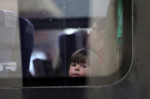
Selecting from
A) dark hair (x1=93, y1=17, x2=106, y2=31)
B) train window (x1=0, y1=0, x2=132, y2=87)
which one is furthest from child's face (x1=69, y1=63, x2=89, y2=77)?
dark hair (x1=93, y1=17, x2=106, y2=31)

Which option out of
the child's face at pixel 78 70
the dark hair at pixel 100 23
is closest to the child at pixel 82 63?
the child's face at pixel 78 70

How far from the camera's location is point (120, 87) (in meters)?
1.63

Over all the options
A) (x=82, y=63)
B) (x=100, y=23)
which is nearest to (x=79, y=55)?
(x=82, y=63)

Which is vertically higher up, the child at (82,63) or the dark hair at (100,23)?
the dark hair at (100,23)

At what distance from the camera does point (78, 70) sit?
5.69 feet

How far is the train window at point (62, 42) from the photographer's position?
168 centimetres

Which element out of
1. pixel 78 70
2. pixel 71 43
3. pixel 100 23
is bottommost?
pixel 78 70

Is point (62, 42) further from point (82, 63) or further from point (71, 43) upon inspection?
point (82, 63)

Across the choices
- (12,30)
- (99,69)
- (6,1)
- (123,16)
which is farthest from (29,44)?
(123,16)

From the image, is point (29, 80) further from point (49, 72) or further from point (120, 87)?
point (120, 87)

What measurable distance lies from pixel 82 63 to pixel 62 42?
0.17 meters

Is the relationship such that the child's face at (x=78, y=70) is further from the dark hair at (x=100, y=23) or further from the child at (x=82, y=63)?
the dark hair at (x=100, y=23)

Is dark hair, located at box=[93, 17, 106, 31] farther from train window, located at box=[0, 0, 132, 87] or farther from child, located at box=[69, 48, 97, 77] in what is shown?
child, located at box=[69, 48, 97, 77]

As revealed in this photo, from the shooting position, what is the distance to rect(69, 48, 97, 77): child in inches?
67.3
